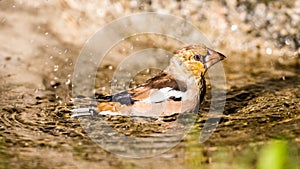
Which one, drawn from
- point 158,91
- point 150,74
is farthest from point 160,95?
point 150,74

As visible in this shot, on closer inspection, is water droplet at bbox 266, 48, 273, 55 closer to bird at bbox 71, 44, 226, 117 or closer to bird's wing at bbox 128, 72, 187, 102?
bird at bbox 71, 44, 226, 117

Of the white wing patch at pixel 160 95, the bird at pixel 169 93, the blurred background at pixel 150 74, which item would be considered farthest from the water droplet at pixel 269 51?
the white wing patch at pixel 160 95

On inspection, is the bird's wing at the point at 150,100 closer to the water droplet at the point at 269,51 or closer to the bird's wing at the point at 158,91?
the bird's wing at the point at 158,91

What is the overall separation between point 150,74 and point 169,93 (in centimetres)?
144

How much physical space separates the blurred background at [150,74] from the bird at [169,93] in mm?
189

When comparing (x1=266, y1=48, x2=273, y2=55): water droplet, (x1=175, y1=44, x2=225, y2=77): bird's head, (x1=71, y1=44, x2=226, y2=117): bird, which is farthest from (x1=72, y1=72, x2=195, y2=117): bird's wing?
(x1=266, y1=48, x2=273, y2=55): water droplet

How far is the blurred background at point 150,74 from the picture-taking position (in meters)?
4.20

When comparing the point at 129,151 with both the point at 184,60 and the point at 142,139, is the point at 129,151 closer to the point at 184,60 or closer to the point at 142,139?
the point at 142,139

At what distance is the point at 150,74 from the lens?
6.54m

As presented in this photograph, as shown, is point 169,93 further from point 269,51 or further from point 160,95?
point 269,51

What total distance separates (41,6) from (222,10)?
2.28 m

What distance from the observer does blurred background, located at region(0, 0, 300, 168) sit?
420 cm

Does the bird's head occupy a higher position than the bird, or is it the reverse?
the bird's head

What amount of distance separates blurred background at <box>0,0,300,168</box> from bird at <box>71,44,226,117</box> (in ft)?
0.62
